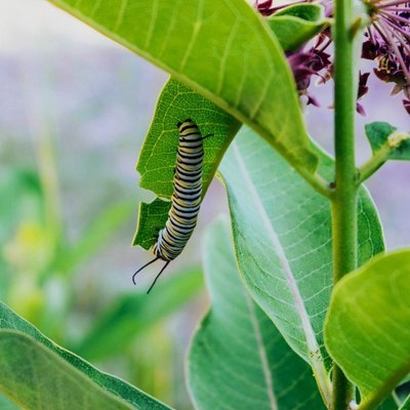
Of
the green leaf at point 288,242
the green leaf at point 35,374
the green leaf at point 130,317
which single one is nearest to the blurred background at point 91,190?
the green leaf at point 130,317

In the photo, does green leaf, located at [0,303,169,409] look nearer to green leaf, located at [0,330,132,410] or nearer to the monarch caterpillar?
green leaf, located at [0,330,132,410]

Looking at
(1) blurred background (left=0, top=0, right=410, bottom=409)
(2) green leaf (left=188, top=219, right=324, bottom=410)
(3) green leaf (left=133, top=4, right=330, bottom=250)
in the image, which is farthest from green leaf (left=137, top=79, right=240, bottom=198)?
(1) blurred background (left=0, top=0, right=410, bottom=409)

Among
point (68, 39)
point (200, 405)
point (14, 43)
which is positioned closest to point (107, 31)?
point (200, 405)

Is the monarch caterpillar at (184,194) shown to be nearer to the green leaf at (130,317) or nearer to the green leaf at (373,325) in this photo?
the green leaf at (373,325)

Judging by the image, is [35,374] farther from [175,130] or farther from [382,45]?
[382,45]

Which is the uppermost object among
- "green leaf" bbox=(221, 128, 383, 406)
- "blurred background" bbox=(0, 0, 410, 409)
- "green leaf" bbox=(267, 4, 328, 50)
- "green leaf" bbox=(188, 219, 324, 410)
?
"green leaf" bbox=(267, 4, 328, 50)

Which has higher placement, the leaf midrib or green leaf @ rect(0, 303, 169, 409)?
green leaf @ rect(0, 303, 169, 409)

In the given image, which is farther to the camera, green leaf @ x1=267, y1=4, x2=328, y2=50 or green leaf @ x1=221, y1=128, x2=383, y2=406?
green leaf @ x1=221, y1=128, x2=383, y2=406
